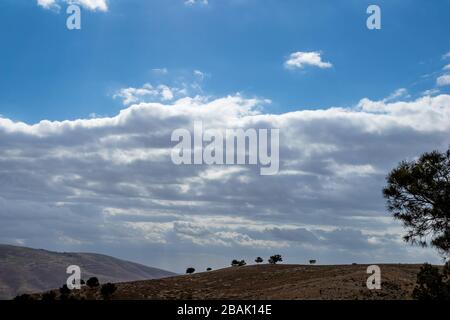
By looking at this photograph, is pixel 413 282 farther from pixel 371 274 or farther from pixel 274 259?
pixel 274 259

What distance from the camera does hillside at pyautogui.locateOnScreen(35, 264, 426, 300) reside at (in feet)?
160

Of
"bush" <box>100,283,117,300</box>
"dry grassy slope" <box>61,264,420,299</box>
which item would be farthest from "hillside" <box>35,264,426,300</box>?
"bush" <box>100,283,117,300</box>

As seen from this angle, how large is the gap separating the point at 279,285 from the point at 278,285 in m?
0.25

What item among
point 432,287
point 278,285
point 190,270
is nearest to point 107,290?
point 278,285

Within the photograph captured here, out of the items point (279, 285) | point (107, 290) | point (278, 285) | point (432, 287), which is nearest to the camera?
point (432, 287)

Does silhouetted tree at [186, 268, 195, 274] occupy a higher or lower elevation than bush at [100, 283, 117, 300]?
higher

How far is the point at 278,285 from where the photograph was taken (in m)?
61.2

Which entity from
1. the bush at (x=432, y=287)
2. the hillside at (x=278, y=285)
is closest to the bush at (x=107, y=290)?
A: the hillside at (x=278, y=285)

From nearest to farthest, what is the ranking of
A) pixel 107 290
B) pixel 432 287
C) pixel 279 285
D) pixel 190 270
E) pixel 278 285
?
pixel 432 287 → pixel 107 290 → pixel 279 285 → pixel 278 285 → pixel 190 270

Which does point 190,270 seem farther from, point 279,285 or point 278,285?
point 279,285

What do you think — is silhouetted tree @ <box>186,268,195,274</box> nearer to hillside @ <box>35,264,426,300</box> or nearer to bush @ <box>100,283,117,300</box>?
hillside @ <box>35,264,426,300</box>

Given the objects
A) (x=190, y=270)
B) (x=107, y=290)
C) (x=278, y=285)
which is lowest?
(x=107, y=290)
